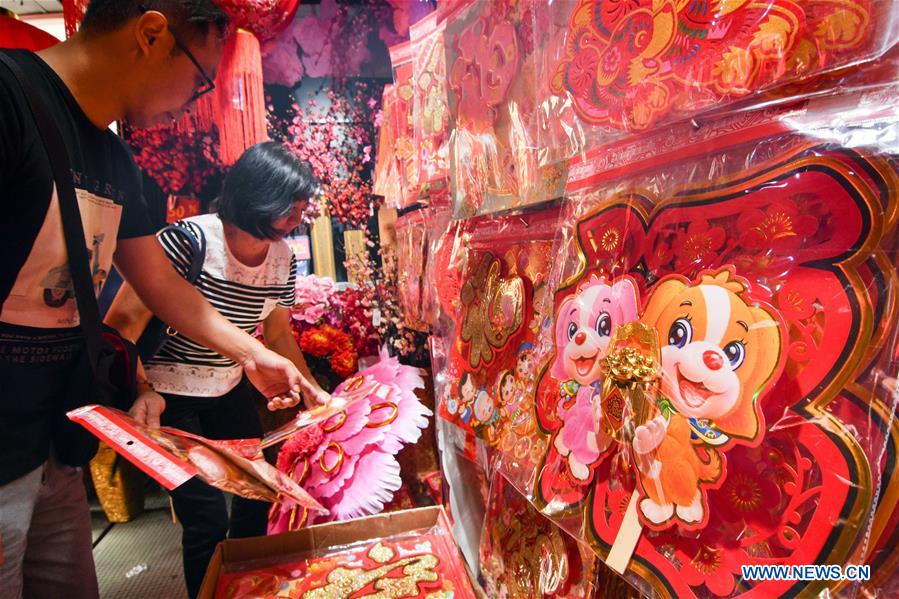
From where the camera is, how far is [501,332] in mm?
936

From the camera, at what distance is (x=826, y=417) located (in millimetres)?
398

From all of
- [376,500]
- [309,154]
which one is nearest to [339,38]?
[309,154]

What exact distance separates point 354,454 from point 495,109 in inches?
45.1

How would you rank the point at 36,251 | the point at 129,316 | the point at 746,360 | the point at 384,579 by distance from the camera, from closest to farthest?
the point at 746,360, the point at 36,251, the point at 384,579, the point at 129,316

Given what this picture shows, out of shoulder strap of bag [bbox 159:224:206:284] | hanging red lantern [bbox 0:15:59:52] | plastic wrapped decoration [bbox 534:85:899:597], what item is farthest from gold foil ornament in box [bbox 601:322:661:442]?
hanging red lantern [bbox 0:15:59:52]

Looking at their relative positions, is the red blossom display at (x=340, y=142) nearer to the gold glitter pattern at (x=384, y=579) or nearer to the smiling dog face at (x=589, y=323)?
the gold glitter pattern at (x=384, y=579)

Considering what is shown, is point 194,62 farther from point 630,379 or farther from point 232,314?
point 630,379

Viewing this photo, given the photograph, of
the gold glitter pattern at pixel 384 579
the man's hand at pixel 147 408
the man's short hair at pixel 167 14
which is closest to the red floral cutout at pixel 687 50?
the man's short hair at pixel 167 14

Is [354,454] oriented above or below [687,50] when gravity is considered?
below

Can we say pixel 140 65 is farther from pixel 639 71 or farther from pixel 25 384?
pixel 639 71

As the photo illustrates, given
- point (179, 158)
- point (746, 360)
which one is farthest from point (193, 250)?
point (746, 360)

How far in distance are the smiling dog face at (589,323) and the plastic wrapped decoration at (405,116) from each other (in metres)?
0.90

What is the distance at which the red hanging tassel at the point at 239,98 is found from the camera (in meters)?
1.66

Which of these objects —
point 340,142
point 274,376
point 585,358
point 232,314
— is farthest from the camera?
point 340,142
